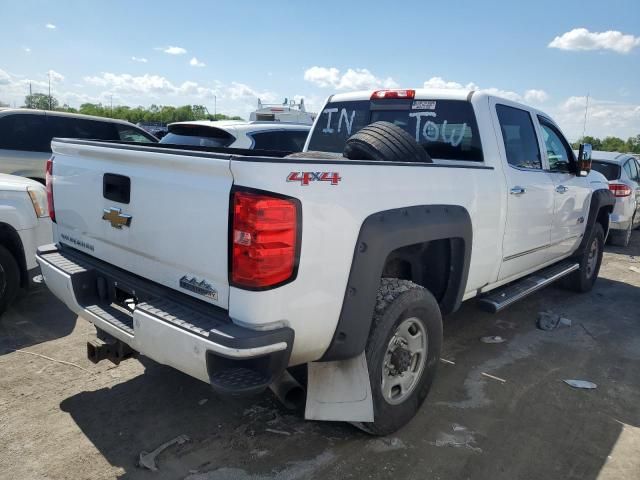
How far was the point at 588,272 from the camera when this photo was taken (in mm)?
6574

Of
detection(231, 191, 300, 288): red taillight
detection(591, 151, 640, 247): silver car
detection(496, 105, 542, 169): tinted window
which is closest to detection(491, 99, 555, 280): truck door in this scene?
detection(496, 105, 542, 169): tinted window

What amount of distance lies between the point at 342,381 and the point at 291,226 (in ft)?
3.41

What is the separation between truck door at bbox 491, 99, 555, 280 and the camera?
4.14 metres

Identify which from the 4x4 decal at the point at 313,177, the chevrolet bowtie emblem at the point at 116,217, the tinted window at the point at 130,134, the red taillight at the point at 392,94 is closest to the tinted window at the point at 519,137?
the red taillight at the point at 392,94

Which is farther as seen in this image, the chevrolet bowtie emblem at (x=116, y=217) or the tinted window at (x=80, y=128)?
the tinted window at (x=80, y=128)

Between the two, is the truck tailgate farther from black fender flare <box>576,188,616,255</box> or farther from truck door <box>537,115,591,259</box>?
black fender flare <box>576,188,616,255</box>

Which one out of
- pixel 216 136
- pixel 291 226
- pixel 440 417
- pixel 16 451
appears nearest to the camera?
pixel 291 226

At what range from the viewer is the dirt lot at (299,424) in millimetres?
2861

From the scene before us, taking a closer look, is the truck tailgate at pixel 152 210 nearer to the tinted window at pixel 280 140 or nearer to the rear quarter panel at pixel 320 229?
the rear quarter panel at pixel 320 229

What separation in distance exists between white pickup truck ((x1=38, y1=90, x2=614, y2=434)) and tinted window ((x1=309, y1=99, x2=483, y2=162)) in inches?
0.6

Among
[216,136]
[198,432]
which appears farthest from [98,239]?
[216,136]

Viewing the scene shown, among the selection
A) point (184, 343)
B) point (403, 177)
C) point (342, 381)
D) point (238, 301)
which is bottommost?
point (342, 381)

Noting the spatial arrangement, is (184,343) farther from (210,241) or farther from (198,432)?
(198,432)

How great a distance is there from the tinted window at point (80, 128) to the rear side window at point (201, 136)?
1.87m
